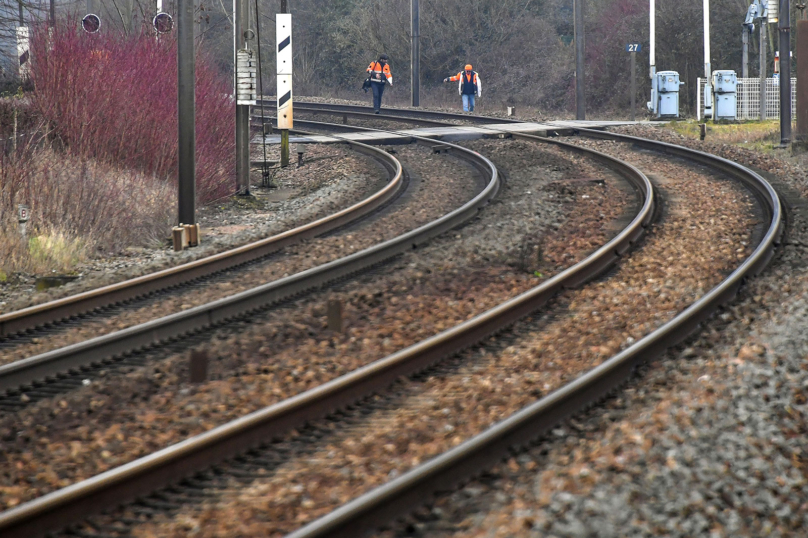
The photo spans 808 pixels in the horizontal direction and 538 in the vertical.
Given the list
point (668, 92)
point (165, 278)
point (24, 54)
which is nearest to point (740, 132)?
point (668, 92)

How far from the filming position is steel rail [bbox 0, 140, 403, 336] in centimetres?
793

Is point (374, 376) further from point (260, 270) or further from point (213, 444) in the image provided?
point (260, 270)

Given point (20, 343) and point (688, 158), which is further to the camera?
point (688, 158)

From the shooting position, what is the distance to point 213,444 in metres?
5.02

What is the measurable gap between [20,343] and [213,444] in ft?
10.5

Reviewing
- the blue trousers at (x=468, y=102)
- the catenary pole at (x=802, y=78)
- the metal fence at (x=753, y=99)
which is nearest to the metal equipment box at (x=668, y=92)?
the metal fence at (x=753, y=99)

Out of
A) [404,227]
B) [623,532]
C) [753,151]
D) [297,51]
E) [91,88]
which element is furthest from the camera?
[297,51]

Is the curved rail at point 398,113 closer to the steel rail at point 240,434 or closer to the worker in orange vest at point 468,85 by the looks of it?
the worker in orange vest at point 468,85

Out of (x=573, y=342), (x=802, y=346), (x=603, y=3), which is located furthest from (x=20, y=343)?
(x=603, y=3)

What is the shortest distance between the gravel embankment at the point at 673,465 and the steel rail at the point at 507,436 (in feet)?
0.27

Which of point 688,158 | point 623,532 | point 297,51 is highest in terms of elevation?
point 297,51

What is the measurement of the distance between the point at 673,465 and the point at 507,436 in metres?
0.85

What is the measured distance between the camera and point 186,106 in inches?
445

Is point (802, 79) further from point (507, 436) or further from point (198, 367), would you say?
point (507, 436)
